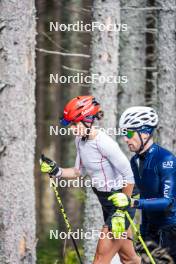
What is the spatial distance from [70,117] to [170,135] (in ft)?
14.3

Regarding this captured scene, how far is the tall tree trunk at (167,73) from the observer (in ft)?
38.0

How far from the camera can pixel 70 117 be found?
7.86 meters

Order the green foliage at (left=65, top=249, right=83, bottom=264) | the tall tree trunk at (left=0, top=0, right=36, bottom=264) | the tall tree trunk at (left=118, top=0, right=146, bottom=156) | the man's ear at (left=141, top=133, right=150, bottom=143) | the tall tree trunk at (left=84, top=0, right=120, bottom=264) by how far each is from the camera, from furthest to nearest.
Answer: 1. the tall tree trunk at (left=118, top=0, right=146, bottom=156)
2. the green foliage at (left=65, top=249, right=83, bottom=264)
3. the tall tree trunk at (left=84, top=0, right=120, bottom=264)
4. the tall tree trunk at (left=0, top=0, right=36, bottom=264)
5. the man's ear at (left=141, top=133, right=150, bottom=143)

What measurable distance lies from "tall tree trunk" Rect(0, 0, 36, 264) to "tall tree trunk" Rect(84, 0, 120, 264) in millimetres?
1626

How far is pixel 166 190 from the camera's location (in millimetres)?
6848

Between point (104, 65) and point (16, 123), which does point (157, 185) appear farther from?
point (104, 65)

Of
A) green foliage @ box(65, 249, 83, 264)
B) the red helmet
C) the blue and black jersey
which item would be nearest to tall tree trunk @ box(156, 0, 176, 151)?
green foliage @ box(65, 249, 83, 264)

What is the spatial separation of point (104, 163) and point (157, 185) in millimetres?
992

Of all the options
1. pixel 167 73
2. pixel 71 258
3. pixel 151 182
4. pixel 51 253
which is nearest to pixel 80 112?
pixel 151 182

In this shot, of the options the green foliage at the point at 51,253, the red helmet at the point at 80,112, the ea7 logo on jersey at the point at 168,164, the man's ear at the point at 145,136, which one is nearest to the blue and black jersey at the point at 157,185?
the ea7 logo on jersey at the point at 168,164

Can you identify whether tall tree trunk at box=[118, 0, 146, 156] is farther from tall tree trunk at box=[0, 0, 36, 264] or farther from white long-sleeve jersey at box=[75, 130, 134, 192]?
white long-sleeve jersey at box=[75, 130, 134, 192]

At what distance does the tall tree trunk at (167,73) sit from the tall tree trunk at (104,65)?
1.37 m

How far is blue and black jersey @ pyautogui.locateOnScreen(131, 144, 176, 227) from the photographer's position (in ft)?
22.5

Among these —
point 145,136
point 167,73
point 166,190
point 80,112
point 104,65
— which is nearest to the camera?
point 166,190
